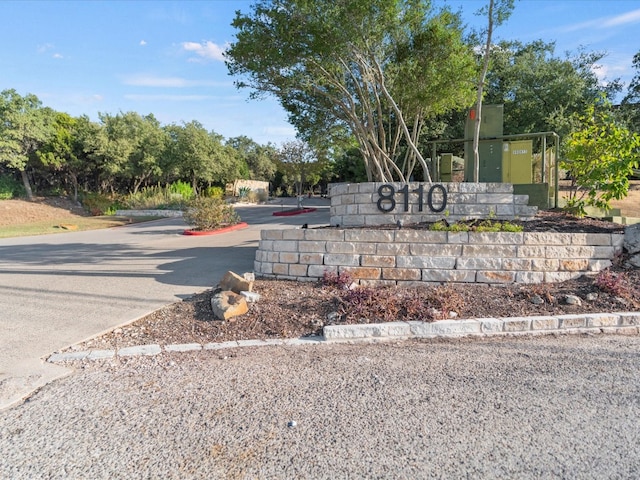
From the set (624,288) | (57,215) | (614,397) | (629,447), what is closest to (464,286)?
(624,288)

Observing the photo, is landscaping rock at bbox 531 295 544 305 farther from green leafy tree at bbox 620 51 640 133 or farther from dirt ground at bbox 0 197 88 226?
dirt ground at bbox 0 197 88 226

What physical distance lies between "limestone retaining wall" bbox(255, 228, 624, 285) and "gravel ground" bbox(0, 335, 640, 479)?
1734 mm

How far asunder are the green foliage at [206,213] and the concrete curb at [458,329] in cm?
1062

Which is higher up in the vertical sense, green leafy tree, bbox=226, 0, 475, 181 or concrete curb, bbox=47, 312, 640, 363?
green leafy tree, bbox=226, 0, 475, 181

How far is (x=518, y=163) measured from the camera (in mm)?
10398

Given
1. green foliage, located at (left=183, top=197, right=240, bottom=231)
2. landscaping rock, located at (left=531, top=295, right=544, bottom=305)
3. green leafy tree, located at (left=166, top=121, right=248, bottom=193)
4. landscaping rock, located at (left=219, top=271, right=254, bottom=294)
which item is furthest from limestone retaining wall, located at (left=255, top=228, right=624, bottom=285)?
green leafy tree, located at (left=166, top=121, right=248, bottom=193)

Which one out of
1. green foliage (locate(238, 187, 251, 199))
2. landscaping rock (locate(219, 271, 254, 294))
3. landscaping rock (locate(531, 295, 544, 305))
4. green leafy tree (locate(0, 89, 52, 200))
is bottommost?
landscaping rock (locate(531, 295, 544, 305))

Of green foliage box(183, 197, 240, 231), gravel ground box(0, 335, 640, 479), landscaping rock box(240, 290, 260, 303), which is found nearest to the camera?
gravel ground box(0, 335, 640, 479)

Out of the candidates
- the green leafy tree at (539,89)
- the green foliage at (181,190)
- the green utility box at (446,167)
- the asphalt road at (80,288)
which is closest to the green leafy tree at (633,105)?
the green leafy tree at (539,89)

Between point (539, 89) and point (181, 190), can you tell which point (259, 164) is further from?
point (539, 89)

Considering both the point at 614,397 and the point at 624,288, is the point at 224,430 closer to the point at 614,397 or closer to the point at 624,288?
the point at 614,397

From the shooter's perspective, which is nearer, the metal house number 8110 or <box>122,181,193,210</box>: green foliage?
the metal house number 8110

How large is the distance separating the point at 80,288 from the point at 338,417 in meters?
5.29

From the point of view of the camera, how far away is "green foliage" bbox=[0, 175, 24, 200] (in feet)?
89.8
